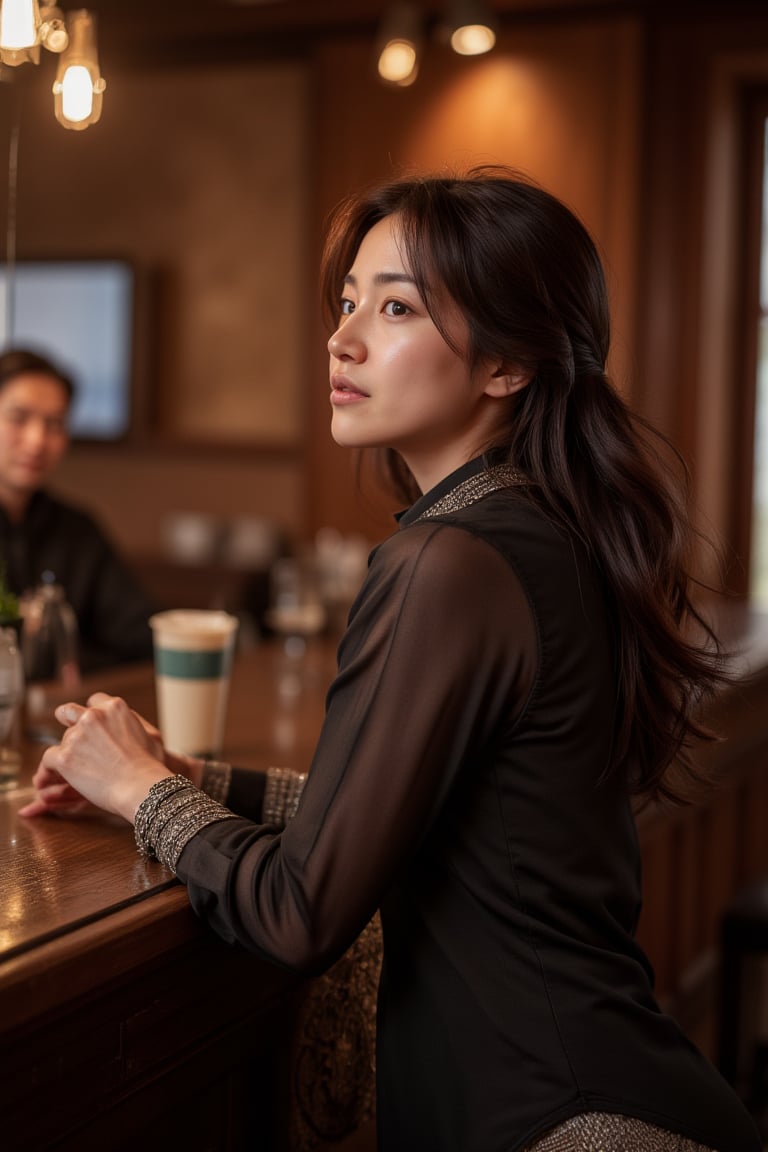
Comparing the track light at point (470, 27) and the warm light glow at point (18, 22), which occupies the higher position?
the track light at point (470, 27)

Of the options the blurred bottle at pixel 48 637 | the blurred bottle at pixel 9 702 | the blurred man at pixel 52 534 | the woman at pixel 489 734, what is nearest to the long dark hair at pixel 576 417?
the woman at pixel 489 734

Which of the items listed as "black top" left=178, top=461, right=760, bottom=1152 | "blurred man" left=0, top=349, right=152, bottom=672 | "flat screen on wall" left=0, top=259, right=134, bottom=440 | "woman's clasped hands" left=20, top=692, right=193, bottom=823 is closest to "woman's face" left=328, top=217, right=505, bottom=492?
"black top" left=178, top=461, right=760, bottom=1152

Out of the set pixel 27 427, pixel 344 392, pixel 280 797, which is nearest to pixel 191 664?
pixel 280 797

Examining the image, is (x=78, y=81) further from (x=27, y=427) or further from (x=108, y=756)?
(x=27, y=427)

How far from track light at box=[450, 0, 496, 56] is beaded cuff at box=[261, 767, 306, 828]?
331 cm

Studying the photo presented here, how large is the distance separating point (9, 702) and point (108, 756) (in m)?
0.35

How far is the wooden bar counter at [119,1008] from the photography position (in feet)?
3.68

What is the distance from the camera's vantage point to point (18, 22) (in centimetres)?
154

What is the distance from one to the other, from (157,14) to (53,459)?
323cm

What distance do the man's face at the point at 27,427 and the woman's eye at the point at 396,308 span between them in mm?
2262

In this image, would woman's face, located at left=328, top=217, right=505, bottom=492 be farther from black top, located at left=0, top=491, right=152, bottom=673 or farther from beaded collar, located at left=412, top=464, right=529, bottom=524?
black top, located at left=0, top=491, right=152, bottom=673

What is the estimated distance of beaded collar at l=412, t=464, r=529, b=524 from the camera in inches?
51.8

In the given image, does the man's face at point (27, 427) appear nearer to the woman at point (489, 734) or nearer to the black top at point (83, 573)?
the black top at point (83, 573)

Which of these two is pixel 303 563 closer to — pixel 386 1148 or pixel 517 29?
pixel 386 1148
